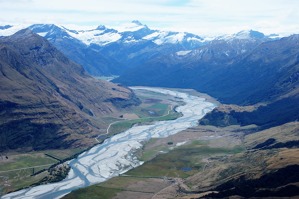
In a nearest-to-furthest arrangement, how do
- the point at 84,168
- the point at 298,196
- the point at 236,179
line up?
1. the point at 298,196
2. the point at 236,179
3. the point at 84,168

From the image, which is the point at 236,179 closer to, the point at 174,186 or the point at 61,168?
the point at 174,186

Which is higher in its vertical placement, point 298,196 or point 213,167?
point 298,196

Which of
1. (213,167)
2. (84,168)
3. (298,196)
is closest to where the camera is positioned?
(298,196)

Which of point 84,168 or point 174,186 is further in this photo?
point 84,168

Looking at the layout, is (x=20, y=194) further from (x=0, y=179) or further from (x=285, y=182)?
(x=285, y=182)

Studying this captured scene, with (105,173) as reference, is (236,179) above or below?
above

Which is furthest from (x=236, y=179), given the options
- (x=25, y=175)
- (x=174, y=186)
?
(x=25, y=175)

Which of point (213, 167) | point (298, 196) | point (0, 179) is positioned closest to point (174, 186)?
point (213, 167)

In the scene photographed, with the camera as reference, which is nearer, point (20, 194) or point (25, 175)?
point (20, 194)

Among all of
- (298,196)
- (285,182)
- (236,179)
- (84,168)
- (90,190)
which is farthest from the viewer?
(84,168)
